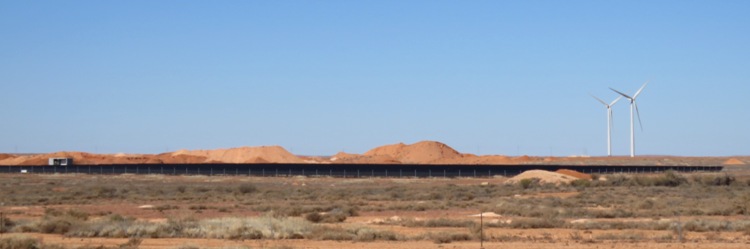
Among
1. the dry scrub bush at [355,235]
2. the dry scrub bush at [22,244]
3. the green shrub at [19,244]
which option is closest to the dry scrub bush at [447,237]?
the dry scrub bush at [355,235]

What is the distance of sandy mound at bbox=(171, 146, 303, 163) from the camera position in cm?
16800

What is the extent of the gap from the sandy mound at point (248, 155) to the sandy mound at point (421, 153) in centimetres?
1753

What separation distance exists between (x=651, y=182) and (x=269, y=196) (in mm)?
26880

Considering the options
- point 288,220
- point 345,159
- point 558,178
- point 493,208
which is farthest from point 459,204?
point 345,159

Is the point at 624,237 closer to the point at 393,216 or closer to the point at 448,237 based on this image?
the point at 448,237

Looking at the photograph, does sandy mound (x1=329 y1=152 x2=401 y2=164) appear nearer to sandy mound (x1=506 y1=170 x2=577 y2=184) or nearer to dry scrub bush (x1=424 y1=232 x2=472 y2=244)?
sandy mound (x1=506 y1=170 x2=577 y2=184)

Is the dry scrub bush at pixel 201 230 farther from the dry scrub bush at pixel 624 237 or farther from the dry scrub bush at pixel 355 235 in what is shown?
the dry scrub bush at pixel 624 237

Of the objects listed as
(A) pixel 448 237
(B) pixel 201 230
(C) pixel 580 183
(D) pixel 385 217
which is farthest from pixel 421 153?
(A) pixel 448 237

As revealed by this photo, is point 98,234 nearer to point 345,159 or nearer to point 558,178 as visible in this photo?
point 558,178

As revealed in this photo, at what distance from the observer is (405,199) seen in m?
53.6

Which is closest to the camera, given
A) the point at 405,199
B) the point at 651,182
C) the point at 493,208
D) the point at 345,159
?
the point at 493,208

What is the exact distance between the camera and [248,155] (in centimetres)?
17562

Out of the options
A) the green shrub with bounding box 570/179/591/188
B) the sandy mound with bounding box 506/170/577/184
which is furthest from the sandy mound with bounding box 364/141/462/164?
the green shrub with bounding box 570/179/591/188

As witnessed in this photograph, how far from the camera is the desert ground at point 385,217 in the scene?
27.3 metres
